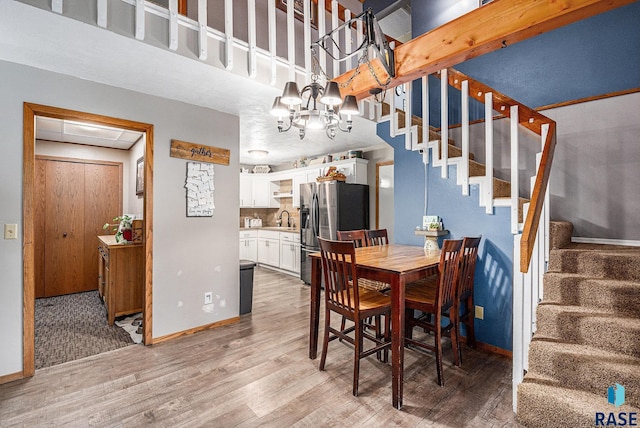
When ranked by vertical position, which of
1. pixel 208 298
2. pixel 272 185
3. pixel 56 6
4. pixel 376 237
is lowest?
pixel 208 298

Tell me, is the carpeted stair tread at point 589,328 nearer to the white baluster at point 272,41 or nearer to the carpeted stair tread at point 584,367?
the carpeted stair tread at point 584,367

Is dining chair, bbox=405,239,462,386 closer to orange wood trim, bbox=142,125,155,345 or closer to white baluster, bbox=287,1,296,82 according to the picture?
white baluster, bbox=287,1,296,82

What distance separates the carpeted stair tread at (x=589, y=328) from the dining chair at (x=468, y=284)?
1.91 feet

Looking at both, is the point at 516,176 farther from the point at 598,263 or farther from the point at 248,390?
the point at 248,390

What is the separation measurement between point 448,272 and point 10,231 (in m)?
3.30

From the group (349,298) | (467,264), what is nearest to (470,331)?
(467,264)

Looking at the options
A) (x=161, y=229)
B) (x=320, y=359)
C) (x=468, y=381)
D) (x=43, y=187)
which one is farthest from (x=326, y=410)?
(x=43, y=187)

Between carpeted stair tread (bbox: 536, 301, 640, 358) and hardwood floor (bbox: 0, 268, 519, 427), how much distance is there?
1.90 feet

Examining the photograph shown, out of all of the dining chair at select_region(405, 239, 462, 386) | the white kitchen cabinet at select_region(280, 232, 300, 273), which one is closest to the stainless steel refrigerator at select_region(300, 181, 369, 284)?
the white kitchen cabinet at select_region(280, 232, 300, 273)

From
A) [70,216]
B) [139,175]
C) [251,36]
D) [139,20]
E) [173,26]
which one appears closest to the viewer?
[139,20]

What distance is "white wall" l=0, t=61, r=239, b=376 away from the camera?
2311mm

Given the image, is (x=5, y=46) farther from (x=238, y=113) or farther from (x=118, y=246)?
(x=118, y=246)

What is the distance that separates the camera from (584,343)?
1.92m

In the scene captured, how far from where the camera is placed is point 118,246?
3490mm
